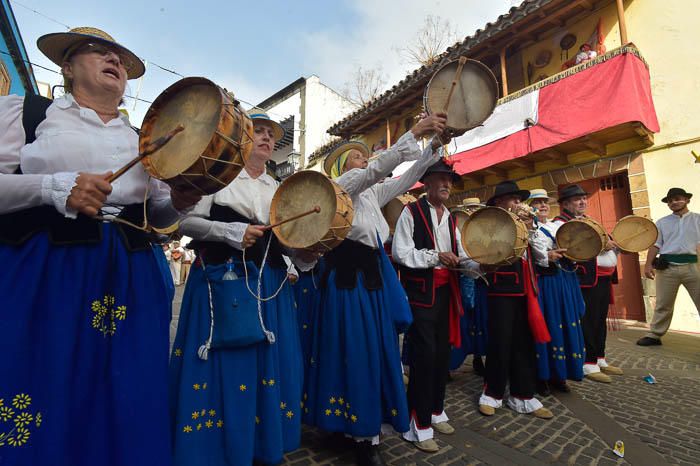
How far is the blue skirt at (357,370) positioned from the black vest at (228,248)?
2.06 ft

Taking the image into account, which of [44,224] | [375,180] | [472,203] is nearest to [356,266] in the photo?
[375,180]

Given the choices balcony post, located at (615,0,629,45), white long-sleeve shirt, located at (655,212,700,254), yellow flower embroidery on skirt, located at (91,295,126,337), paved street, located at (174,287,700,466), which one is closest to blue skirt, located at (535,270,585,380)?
paved street, located at (174,287,700,466)

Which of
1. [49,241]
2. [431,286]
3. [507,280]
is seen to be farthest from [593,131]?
[49,241]

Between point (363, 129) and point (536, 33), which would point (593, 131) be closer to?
point (536, 33)

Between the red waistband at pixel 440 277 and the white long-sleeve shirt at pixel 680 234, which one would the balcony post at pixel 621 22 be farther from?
the red waistband at pixel 440 277

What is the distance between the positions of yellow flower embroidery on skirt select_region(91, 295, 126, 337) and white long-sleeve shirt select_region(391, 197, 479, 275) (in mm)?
2023

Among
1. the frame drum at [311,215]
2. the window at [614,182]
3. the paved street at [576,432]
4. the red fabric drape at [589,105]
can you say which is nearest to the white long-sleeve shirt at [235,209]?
the frame drum at [311,215]

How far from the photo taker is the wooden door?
770cm

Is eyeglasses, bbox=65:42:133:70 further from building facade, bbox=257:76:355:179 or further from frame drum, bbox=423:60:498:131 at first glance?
building facade, bbox=257:76:355:179

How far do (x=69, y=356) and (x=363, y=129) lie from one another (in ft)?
44.5

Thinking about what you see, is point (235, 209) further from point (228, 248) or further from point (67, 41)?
point (67, 41)

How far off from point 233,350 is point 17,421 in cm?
→ 87

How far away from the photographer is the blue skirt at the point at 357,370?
2.39 m

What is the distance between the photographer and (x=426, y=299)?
116 inches
